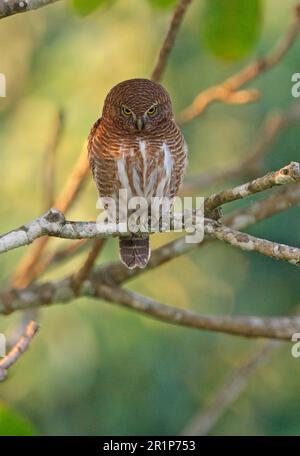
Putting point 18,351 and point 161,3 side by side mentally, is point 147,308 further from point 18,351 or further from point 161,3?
point 161,3

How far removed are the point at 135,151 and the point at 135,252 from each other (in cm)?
41

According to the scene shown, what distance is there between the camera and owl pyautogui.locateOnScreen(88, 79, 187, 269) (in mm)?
3799

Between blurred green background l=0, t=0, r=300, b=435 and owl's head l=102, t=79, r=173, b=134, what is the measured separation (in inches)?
111

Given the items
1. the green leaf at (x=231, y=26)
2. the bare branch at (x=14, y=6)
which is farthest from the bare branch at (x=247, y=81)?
the bare branch at (x=14, y=6)

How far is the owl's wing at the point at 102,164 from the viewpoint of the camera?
3.82 meters

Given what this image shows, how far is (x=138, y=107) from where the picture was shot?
376cm

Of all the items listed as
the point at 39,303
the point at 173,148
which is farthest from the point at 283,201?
the point at 39,303

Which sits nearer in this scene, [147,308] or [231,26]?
[231,26]

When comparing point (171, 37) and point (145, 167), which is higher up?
point (171, 37)

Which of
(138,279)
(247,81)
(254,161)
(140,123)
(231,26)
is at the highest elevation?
(138,279)

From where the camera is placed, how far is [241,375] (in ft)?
15.0

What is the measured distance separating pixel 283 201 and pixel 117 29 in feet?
17.3

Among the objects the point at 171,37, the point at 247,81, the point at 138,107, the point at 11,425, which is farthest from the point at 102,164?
the point at 11,425

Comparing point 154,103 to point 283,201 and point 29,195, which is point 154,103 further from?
point 29,195
